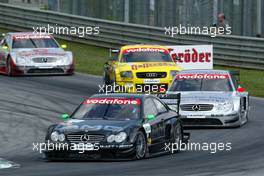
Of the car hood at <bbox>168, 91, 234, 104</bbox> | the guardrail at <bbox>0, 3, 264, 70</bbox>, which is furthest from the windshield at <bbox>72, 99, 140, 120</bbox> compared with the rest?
the guardrail at <bbox>0, 3, 264, 70</bbox>

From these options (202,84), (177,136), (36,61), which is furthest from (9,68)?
(177,136)

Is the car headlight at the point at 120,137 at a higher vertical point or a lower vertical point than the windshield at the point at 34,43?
lower

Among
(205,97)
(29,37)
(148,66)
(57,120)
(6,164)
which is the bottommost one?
(57,120)

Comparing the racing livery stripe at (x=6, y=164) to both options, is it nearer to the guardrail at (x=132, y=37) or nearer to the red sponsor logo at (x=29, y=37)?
the red sponsor logo at (x=29, y=37)

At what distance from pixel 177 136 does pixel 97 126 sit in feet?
7.10

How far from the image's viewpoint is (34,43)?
3331cm

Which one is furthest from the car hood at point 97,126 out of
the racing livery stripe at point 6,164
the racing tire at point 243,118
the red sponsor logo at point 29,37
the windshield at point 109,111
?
the red sponsor logo at point 29,37

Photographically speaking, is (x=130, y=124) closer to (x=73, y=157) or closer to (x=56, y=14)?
(x=73, y=157)

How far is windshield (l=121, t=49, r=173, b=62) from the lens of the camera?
28344 mm

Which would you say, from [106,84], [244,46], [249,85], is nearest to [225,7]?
[244,46]

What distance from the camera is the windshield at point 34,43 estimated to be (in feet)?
109

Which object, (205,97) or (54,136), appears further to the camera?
(205,97)

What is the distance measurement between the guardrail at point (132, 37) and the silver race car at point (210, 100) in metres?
10.5

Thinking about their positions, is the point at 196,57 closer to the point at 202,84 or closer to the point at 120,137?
the point at 202,84
